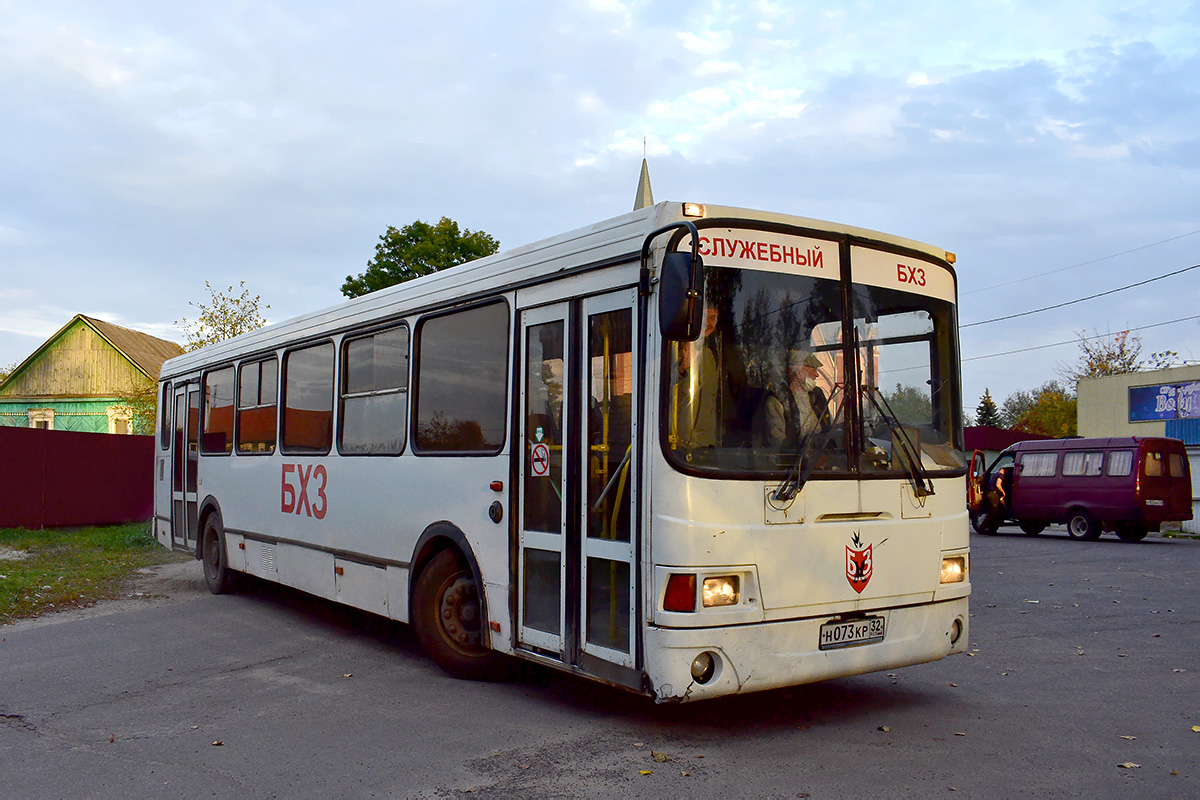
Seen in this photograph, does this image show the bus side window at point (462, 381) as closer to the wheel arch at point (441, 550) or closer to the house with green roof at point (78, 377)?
the wheel arch at point (441, 550)

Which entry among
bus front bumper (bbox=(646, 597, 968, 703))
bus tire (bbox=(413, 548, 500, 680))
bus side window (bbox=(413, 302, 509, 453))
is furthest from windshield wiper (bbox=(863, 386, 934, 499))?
bus tire (bbox=(413, 548, 500, 680))

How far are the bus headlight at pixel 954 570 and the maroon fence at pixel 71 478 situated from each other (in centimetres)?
1836

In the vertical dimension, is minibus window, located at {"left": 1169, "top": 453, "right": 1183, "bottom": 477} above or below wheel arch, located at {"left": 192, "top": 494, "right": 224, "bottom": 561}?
above

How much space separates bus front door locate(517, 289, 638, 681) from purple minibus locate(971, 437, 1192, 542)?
781 inches

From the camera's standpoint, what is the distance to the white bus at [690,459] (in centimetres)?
532

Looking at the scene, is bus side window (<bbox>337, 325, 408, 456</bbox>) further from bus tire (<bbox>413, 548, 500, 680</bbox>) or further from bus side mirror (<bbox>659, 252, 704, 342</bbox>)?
bus side mirror (<bbox>659, 252, 704, 342</bbox>)

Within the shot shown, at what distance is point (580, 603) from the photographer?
232 inches

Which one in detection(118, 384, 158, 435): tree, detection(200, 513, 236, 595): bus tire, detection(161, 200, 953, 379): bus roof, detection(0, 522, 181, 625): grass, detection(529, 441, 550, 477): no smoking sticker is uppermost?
detection(118, 384, 158, 435): tree

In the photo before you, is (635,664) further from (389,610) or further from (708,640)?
(389,610)

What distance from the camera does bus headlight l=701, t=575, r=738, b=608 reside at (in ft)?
17.2

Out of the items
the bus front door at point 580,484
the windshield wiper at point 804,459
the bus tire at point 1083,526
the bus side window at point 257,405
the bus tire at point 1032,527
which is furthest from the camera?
the bus tire at point 1032,527

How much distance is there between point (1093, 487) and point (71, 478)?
22.1m

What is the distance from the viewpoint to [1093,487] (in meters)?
23.2

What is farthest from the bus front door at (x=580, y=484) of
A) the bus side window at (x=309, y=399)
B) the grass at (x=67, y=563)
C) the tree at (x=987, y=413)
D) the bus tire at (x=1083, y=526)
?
the tree at (x=987, y=413)
